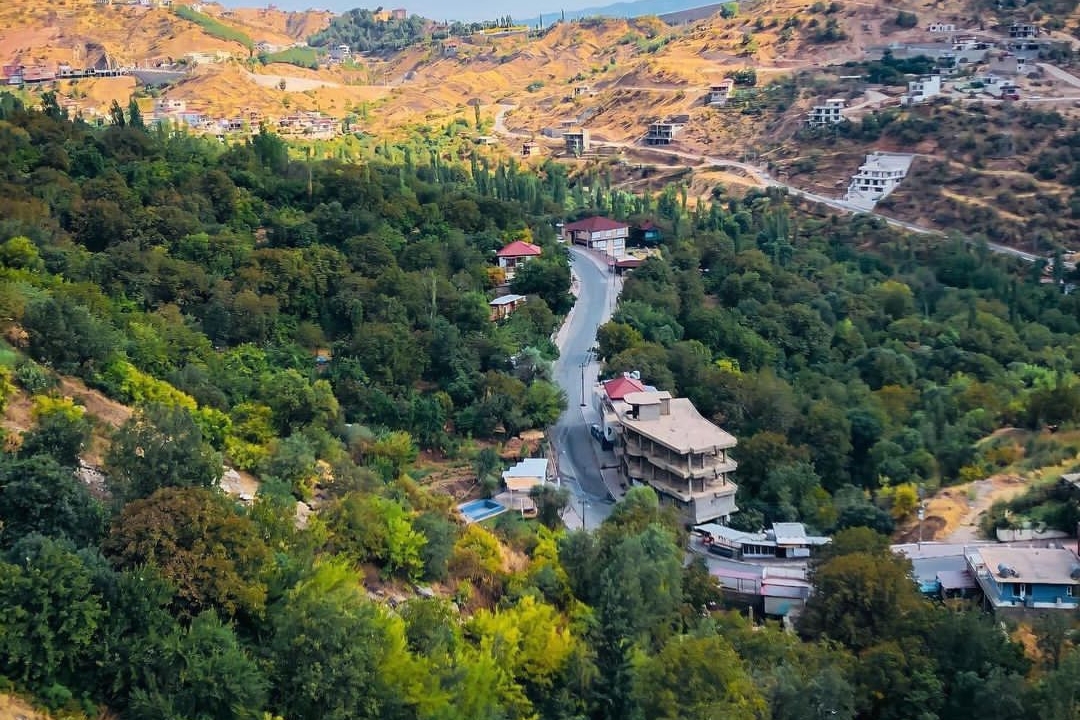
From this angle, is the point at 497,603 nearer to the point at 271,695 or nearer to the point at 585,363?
the point at 271,695

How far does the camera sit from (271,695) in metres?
12.2

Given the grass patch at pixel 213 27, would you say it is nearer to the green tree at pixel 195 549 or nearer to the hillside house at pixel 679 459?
the hillside house at pixel 679 459

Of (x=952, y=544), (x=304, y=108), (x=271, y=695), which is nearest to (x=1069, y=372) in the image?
(x=952, y=544)

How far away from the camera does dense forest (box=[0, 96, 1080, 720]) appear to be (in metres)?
12.5

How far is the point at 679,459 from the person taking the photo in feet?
78.7

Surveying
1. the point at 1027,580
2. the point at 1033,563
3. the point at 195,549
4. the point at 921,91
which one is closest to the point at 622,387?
the point at 1033,563

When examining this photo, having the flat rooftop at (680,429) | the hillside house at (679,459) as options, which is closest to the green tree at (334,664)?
the hillside house at (679,459)

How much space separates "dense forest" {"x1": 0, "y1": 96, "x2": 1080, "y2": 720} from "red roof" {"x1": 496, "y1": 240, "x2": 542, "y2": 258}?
1.20 m

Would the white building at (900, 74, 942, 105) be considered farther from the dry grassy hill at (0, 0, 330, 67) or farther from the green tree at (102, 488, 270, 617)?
the green tree at (102, 488, 270, 617)

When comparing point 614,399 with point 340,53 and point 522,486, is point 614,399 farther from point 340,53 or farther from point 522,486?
point 340,53

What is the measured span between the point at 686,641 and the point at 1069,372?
77.1ft

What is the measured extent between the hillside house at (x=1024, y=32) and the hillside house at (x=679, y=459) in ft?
187

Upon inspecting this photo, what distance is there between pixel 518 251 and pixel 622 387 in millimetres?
9438

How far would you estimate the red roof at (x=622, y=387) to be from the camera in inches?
1031
